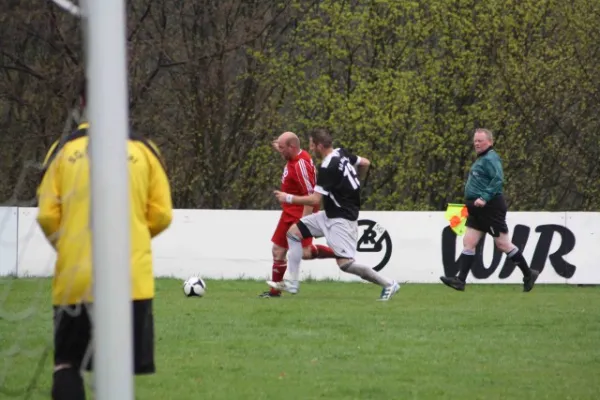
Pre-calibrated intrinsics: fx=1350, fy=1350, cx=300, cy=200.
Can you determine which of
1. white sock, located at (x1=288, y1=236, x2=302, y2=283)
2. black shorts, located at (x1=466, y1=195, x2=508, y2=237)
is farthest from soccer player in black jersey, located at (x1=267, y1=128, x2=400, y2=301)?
black shorts, located at (x1=466, y1=195, x2=508, y2=237)

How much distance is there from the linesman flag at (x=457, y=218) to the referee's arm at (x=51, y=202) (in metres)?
13.9

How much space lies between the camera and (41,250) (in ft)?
61.9

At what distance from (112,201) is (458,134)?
24.6m

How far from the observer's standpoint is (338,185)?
47.2ft

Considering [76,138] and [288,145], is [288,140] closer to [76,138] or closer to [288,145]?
[288,145]

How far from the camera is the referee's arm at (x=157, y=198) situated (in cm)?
600

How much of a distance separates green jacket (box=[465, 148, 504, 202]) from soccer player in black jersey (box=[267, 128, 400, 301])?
206 cm

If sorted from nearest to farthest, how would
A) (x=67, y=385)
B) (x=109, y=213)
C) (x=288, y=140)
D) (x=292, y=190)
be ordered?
(x=109, y=213) < (x=67, y=385) < (x=288, y=140) < (x=292, y=190)

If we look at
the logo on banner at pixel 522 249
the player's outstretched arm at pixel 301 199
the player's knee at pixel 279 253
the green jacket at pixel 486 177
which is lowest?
the logo on banner at pixel 522 249

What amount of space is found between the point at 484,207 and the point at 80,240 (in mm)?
10941

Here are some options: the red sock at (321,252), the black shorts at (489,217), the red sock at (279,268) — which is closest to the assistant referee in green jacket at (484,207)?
the black shorts at (489,217)

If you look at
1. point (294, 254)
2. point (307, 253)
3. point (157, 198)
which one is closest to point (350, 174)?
point (294, 254)

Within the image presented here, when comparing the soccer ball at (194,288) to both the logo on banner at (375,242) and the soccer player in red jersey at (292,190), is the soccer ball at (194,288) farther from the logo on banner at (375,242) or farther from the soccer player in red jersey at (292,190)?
the logo on banner at (375,242)

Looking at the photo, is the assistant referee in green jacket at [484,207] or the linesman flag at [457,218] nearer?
the assistant referee in green jacket at [484,207]
